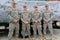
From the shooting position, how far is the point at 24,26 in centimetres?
Answer: 930

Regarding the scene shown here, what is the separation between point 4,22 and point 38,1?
2.11 metres

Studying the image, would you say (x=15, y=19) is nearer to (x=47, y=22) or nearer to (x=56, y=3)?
(x=47, y=22)

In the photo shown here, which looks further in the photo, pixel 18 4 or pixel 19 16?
pixel 18 4

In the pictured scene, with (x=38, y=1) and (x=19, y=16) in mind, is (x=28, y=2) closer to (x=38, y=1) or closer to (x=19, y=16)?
(x=38, y=1)

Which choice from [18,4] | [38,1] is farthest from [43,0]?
[18,4]

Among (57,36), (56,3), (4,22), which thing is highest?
(56,3)

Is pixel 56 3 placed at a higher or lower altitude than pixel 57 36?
higher

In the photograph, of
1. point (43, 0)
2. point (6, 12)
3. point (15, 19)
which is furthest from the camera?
point (43, 0)

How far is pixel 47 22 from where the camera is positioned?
9.42 m

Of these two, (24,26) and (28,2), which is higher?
(28,2)

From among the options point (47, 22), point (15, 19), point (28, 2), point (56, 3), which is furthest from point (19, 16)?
point (56, 3)

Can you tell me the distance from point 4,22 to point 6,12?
513mm

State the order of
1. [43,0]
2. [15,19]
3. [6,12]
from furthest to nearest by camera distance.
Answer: [43,0]
[6,12]
[15,19]

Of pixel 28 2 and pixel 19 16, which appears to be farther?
pixel 28 2
